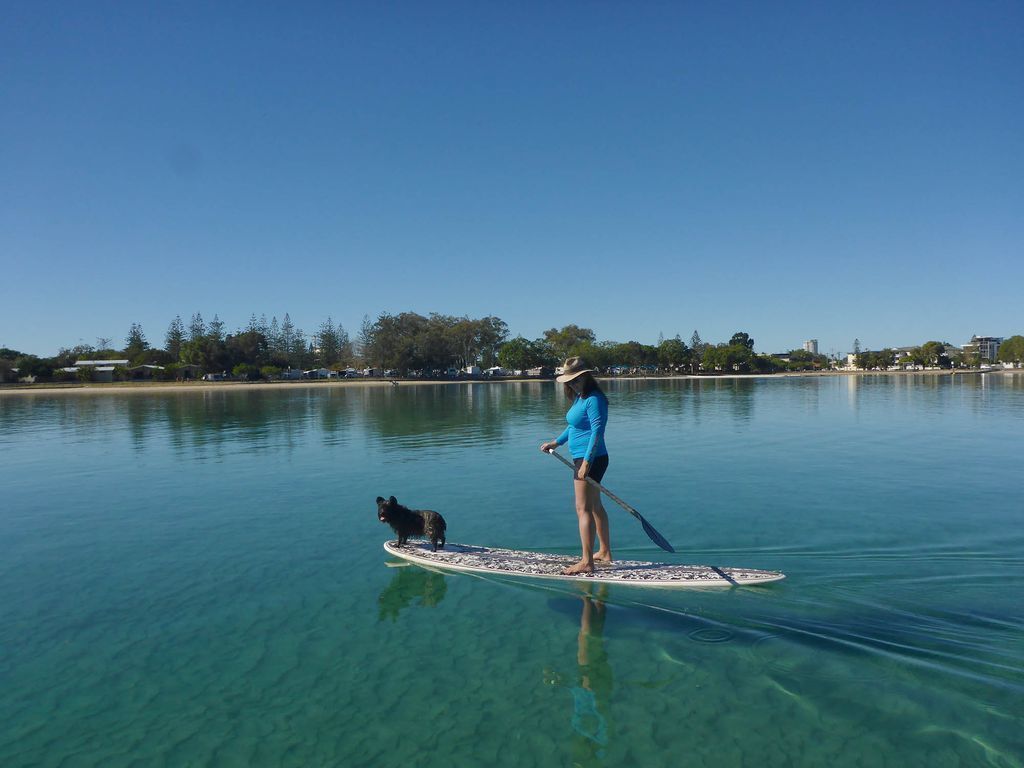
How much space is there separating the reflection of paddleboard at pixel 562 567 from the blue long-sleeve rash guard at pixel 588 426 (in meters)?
1.59

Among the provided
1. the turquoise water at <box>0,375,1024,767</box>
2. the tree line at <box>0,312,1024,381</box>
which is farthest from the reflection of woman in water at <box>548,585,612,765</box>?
the tree line at <box>0,312,1024,381</box>

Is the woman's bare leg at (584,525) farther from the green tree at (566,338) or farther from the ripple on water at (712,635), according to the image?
the green tree at (566,338)

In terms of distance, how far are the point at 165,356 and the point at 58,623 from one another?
13195 cm

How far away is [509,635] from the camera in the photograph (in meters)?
6.45

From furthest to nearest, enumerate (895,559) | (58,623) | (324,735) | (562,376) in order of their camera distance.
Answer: (895,559), (562,376), (58,623), (324,735)

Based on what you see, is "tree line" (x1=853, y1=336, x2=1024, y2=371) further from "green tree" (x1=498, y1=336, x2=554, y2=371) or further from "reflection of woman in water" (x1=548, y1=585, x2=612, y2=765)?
"reflection of woman in water" (x1=548, y1=585, x2=612, y2=765)

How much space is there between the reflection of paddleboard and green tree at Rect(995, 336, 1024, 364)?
221 meters

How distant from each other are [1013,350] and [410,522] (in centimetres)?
22666

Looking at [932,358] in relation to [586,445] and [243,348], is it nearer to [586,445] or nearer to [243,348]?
[243,348]

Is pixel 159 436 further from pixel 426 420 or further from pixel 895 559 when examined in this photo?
pixel 895 559

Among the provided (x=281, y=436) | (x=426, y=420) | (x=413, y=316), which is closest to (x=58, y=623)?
(x=281, y=436)

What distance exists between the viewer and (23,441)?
2644 cm

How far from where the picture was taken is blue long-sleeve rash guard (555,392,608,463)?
285 inches

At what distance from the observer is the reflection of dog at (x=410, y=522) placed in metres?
9.10
